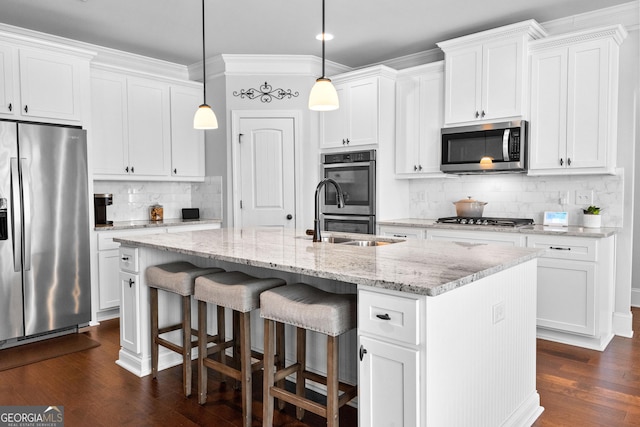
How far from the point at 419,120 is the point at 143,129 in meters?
2.90

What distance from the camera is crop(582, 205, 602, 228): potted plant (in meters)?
3.84

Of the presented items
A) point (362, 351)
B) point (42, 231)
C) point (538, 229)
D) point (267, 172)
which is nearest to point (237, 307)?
point (362, 351)

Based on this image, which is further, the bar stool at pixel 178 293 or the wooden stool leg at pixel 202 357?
the bar stool at pixel 178 293

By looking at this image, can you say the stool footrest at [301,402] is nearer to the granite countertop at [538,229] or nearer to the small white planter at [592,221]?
the granite countertop at [538,229]

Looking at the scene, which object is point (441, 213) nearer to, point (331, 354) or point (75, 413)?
point (331, 354)

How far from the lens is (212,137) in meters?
5.44

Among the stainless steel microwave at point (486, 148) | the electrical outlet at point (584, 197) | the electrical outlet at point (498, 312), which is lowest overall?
the electrical outlet at point (498, 312)

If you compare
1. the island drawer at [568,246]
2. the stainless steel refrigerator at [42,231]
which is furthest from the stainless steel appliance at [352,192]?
the stainless steel refrigerator at [42,231]

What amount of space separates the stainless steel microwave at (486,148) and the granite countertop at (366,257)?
65.2 inches

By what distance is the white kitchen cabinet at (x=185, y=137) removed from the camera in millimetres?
5246

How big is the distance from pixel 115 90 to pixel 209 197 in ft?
5.02

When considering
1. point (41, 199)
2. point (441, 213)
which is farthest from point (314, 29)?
point (41, 199)

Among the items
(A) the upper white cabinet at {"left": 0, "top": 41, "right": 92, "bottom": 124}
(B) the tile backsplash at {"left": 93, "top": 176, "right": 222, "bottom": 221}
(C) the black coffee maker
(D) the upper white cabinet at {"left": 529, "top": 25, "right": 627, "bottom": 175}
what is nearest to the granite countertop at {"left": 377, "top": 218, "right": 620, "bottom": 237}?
(D) the upper white cabinet at {"left": 529, "top": 25, "right": 627, "bottom": 175}

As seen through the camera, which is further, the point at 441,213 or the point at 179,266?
the point at 441,213
